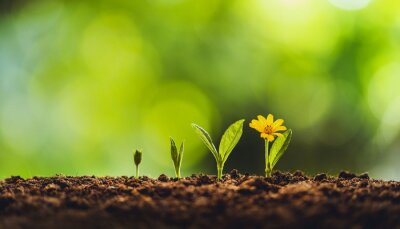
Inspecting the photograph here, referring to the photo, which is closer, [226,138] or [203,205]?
[203,205]

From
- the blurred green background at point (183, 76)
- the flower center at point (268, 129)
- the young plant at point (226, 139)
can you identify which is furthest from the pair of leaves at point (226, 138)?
the blurred green background at point (183, 76)

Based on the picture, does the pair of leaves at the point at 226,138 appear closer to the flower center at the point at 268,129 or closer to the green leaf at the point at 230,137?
the green leaf at the point at 230,137

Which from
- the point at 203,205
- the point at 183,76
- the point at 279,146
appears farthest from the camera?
the point at 183,76

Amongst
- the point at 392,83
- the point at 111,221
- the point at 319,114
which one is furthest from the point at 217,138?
the point at 111,221

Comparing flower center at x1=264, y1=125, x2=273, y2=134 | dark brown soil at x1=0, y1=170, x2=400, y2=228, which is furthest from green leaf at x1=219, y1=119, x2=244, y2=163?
dark brown soil at x1=0, y1=170, x2=400, y2=228

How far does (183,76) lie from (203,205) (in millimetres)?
8476

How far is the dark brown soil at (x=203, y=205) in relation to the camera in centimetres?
167

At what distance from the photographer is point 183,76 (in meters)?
10.2

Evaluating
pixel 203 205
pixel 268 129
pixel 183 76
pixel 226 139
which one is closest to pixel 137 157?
pixel 226 139

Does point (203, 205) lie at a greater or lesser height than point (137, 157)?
lesser

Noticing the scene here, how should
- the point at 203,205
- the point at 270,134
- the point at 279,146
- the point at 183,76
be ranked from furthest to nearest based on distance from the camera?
the point at 183,76, the point at 279,146, the point at 270,134, the point at 203,205

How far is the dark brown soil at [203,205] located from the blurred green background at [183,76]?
6974 millimetres

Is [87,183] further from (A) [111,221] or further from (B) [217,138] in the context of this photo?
(B) [217,138]

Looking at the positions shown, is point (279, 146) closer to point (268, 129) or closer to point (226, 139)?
point (268, 129)
